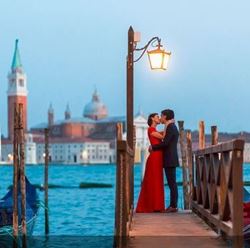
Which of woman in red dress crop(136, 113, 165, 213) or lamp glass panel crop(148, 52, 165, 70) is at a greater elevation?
lamp glass panel crop(148, 52, 165, 70)

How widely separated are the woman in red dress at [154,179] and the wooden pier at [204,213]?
0.44 m

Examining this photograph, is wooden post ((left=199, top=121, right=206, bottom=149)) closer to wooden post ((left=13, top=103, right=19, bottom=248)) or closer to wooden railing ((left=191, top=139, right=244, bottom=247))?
wooden post ((left=13, top=103, right=19, bottom=248))

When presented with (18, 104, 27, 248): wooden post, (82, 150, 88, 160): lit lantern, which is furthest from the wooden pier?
(82, 150, 88, 160): lit lantern

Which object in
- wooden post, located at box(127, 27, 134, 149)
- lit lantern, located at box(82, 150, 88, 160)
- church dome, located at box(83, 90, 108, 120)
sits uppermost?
church dome, located at box(83, 90, 108, 120)

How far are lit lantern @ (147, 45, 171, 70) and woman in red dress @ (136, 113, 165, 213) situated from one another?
1.91 ft

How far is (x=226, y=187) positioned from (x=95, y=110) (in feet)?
488

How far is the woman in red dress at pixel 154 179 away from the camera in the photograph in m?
9.59

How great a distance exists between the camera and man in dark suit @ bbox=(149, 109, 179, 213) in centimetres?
945

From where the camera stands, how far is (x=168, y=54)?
9.87 meters

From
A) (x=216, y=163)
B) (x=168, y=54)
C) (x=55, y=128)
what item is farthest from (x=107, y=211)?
(x=55, y=128)

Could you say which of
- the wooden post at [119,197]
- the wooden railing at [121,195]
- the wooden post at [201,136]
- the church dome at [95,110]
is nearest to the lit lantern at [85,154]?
the church dome at [95,110]

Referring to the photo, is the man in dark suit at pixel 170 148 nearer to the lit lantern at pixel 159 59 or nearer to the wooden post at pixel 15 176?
the lit lantern at pixel 159 59

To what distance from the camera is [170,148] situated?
960cm

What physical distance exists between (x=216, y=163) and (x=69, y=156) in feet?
446
